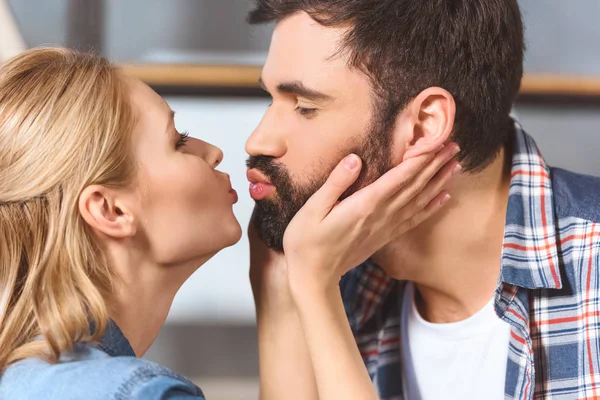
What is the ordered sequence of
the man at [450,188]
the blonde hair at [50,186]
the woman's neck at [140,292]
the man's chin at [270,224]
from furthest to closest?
the man's chin at [270,224]
the man at [450,188]
the woman's neck at [140,292]
the blonde hair at [50,186]

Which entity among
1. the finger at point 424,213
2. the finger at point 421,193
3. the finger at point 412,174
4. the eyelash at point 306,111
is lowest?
the finger at point 424,213

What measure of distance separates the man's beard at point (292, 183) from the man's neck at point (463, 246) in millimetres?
169

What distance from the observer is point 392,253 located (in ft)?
4.77

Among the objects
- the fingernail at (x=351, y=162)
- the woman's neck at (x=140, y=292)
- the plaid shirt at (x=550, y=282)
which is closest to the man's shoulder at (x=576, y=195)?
the plaid shirt at (x=550, y=282)

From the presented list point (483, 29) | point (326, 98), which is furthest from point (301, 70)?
point (483, 29)

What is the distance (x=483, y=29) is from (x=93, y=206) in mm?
764

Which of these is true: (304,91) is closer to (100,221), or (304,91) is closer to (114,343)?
(100,221)

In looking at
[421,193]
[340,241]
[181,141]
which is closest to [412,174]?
[421,193]

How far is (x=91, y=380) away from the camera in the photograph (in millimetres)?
914

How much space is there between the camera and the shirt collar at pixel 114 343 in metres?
1.04

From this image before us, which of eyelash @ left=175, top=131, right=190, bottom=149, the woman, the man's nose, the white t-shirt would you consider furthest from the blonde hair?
the white t-shirt

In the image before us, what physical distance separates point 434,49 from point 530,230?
37 cm

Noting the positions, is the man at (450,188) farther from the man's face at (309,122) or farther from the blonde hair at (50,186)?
the blonde hair at (50,186)

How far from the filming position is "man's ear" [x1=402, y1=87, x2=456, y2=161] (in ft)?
4.27
